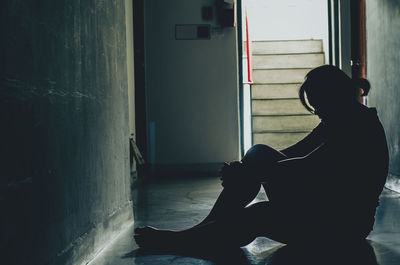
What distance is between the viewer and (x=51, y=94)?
1.68 metres

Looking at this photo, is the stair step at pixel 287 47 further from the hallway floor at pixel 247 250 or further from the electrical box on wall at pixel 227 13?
the hallway floor at pixel 247 250

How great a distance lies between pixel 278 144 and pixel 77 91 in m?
5.30

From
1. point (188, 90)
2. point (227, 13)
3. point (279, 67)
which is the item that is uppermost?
point (227, 13)

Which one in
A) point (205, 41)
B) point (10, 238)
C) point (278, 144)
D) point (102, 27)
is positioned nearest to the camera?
point (10, 238)

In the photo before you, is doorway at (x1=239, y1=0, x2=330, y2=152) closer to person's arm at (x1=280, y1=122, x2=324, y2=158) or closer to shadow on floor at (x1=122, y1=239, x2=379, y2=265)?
person's arm at (x1=280, y1=122, x2=324, y2=158)

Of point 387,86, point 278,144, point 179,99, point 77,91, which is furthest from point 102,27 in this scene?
point 278,144

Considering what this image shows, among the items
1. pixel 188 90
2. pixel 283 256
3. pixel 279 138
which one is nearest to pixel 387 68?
pixel 188 90

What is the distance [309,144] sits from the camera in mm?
2287

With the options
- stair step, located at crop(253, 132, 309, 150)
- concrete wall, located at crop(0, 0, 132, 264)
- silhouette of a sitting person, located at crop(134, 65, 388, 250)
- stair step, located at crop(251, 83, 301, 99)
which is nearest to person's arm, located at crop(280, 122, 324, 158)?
silhouette of a sitting person, located at crop(134, 65, 388, 250)

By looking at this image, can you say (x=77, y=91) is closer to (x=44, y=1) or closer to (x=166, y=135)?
(x=44, y=1)

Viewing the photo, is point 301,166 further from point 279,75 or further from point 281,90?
point 279,75

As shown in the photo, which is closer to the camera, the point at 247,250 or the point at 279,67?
the point at 247,250

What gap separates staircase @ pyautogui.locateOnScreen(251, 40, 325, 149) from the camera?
23.0 feet

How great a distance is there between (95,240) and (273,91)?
5.60 meters
